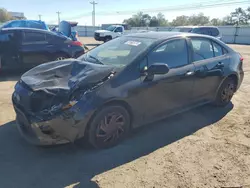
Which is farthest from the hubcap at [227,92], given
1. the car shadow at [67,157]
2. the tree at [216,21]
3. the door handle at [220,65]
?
the tree at [216,21]

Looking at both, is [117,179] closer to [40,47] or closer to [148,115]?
[148,115]

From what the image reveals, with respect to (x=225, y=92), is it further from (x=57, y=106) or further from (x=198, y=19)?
(x=198, y=19)

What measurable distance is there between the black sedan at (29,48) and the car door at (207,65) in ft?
15.6

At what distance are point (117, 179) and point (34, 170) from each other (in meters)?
1.04

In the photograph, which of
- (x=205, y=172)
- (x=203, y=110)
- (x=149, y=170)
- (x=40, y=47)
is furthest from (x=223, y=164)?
(x=40, y=47)

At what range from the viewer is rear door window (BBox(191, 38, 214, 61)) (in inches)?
170

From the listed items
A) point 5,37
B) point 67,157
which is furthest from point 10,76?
point 67,157

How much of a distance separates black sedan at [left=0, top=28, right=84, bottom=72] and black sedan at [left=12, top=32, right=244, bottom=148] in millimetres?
3733

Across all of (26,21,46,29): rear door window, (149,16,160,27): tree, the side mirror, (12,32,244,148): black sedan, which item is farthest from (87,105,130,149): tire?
(149,16,160,27): tree

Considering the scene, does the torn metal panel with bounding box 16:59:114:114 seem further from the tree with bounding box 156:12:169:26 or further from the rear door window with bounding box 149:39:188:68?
the tree with bounding box 156:12:169:26

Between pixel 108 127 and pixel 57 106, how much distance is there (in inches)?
30.9

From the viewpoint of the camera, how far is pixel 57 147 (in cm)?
346

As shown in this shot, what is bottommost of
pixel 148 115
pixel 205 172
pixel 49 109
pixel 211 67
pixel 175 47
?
pixel 205 172

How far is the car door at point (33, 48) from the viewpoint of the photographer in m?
7.34
